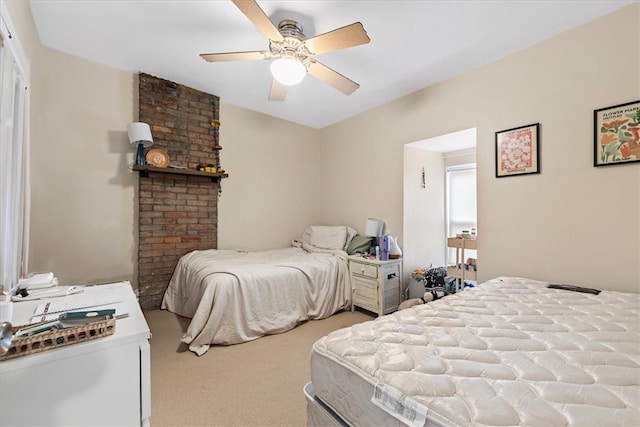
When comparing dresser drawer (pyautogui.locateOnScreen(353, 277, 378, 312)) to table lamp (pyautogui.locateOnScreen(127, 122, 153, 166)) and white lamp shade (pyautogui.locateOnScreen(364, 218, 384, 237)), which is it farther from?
table lamp (pyautogui.locateOnScreen(127, 122, 153, 166))

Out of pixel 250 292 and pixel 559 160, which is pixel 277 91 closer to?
pixel 250 292

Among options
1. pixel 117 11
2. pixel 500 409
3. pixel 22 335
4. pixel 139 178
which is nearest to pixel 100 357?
pixel 22 335

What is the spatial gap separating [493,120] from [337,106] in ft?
6.22

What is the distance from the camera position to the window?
3.32 m

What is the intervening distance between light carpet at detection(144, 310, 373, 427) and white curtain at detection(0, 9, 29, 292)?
1.07 m

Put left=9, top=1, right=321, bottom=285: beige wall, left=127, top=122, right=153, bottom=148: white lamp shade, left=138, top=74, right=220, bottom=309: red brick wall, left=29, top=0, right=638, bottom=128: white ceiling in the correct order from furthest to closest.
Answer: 1. left=138, top=74, right=220, bottom=309: red brick wall
2. left=127, top=122, right=153, bottom=148: white lamp shade
3. left=9, top=1, right=321, bottom=285: beige wall
4. left=29, top=0, right=638, bottom=128: white ceiling

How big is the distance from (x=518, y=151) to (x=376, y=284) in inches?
72.0

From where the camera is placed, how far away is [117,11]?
2006 mm

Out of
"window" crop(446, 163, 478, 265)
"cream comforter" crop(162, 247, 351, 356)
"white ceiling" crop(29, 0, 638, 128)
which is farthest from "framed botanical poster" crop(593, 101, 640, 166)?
"cream comforter" crop(162, 247, 351, 356)

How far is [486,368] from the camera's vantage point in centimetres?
89

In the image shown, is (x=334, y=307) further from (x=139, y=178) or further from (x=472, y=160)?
(x=139, y=178)

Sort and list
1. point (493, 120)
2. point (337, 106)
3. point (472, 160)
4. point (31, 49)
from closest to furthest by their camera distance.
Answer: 1. point (31, 49)
2. point (493, 120)
3. point (472, 160)
4. point (337, 106)

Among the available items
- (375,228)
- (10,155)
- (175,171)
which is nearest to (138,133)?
(175,171)

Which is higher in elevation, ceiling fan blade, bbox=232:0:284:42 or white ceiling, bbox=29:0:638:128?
white ceiling, bbox=29:0:638:128
